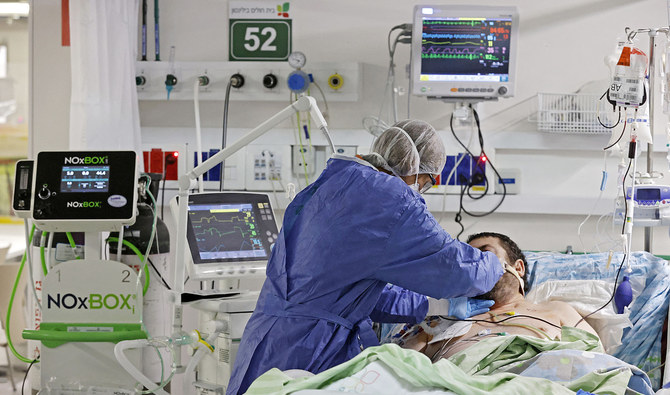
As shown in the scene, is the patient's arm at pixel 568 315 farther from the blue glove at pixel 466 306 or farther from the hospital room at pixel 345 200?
the blue glove at pixel 466 306

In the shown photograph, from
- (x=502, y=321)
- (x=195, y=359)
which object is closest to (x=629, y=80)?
(x=502, y=321)

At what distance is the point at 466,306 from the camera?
8.34 feet

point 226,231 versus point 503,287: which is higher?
point 226,231

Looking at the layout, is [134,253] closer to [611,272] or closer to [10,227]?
[611,272]

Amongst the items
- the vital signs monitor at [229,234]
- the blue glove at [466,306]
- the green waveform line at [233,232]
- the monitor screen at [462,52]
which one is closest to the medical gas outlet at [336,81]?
the monitor screen at [462,52]

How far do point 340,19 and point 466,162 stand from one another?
3.04 feet

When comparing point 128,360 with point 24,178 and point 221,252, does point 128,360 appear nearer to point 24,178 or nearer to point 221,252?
point 221,252

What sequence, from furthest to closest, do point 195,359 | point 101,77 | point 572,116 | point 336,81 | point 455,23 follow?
point 336,81
point 572,116
point 455,23
point 101,77
point 195,359

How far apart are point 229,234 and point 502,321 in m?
1.06

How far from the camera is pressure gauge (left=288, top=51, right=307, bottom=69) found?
141 inches

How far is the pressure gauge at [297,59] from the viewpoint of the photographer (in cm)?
359

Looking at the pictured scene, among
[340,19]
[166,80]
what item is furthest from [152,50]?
[340,19]

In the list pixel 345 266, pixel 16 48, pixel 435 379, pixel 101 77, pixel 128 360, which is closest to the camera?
pixel 435 379

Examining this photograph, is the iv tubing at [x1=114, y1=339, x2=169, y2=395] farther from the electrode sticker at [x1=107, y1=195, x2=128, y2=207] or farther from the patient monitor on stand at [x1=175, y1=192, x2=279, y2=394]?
the electrode sticker at [x1=107, y1=195, x2=128, y2=207]
